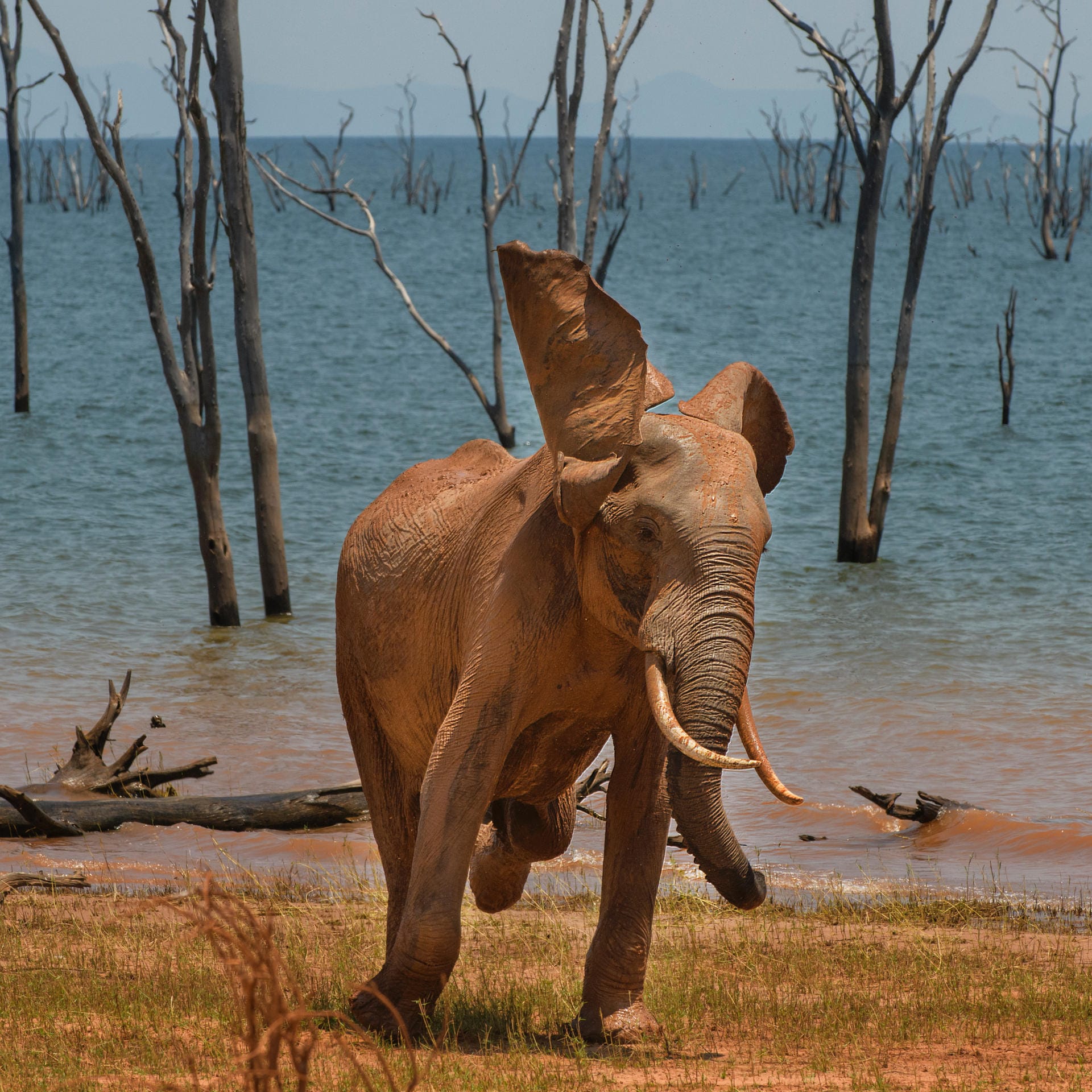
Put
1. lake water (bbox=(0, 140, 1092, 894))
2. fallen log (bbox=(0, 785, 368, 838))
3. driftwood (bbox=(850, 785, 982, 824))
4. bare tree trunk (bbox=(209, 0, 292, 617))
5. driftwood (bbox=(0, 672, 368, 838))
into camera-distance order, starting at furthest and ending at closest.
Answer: bare tree trunk (bbox=(209, 0, 292, 617)) → lake water (bbox=(0, 140, 1092, 894)) → driftwood (bbox=(850, 785, 982, 824)) → fallen log (bbox=(0, 785, 368, 838)) → driftwood (bbox=(0, 672, 368, 838))

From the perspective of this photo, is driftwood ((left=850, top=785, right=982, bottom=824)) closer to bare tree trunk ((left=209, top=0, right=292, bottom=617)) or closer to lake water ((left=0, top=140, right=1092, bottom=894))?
lake water ((left=0, top=140, right=1092, bottom=894))

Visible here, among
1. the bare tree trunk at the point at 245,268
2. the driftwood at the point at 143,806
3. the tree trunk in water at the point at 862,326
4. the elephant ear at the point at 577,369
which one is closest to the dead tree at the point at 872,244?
the tree trunk in water at the point at 862,326

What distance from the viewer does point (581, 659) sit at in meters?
4.77

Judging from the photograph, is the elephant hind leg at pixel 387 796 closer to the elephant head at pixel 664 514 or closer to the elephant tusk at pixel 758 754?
the elephant head at pixel 664 514

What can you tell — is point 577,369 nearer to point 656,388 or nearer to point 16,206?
point 656,388

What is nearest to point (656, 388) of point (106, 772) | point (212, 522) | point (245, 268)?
point (106, 772)

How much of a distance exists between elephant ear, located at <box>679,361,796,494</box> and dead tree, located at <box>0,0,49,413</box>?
16656mm

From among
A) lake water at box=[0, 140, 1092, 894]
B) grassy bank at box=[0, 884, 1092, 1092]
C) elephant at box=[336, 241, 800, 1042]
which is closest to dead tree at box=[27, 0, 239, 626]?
lake water at box=[0, 140, 1092, 894]

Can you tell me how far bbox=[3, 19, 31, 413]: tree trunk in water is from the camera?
23281mm

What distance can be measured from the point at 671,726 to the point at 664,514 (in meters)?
0.63

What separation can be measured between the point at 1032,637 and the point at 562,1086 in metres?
12.2

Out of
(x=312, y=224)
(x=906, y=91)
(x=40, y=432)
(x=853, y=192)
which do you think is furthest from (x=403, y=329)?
(x=853, y=192)

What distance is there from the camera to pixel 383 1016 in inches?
199

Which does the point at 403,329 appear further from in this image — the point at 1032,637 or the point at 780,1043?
the point at 780,1043
